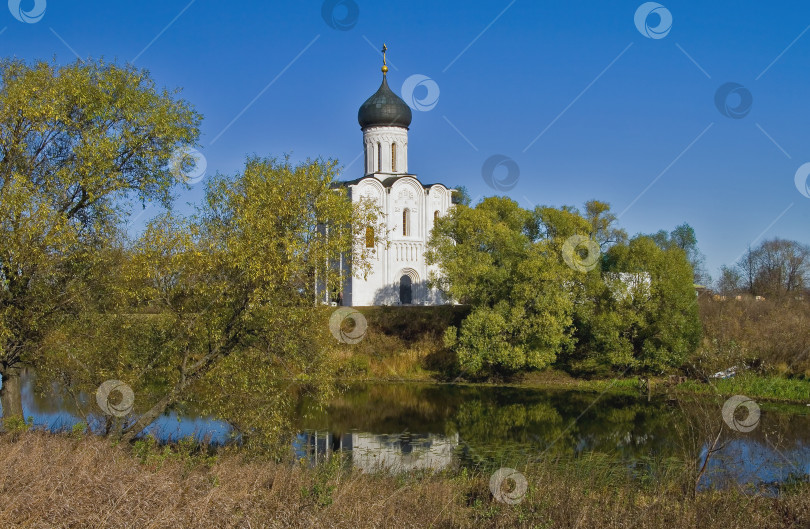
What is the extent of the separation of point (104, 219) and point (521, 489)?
793 centimetres

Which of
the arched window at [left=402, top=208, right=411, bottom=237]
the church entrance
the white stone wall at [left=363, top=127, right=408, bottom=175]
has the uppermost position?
the white stone wall at [left=363, top=127, right=408, bottom=175]

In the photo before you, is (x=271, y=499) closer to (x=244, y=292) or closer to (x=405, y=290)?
(x=244, y=292)

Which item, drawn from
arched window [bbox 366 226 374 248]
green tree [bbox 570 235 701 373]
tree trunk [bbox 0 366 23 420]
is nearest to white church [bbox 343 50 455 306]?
green tree [bbox 570 235 701 373]

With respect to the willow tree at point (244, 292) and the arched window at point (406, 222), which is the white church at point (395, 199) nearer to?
the arched window at point (406, 222)

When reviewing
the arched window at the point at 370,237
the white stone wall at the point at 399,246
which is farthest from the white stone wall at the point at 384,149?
the arched window at the point at 370,237

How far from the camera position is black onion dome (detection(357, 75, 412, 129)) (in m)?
39.5

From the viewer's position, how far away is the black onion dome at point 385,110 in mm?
39469

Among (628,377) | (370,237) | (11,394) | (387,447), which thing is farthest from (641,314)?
(11,394)

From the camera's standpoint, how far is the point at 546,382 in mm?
27484

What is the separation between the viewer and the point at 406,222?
40.0 metres

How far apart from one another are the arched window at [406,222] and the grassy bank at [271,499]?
97.7 feet

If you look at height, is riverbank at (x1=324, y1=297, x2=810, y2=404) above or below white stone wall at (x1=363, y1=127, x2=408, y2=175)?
below

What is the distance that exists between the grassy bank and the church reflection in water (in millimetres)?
4365

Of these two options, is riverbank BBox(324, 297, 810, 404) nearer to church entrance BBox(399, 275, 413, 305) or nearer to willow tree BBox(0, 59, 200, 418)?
church entrance BBox(399, 275, 413, 305)
